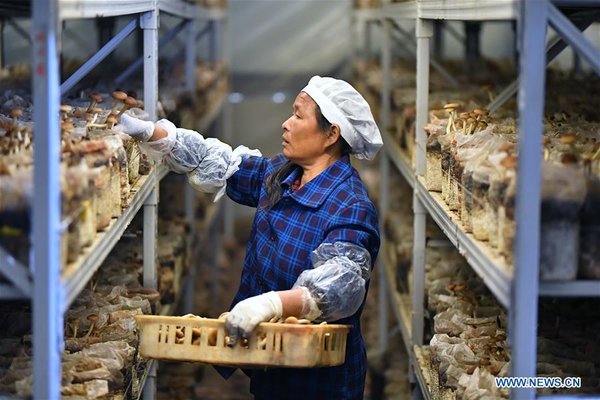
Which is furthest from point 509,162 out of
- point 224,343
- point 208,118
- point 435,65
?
point 208,118

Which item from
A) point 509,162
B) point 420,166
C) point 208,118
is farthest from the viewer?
point 208,118

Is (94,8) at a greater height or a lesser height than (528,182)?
greater

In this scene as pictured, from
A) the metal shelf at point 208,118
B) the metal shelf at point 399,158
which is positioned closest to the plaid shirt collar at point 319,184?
the metal shelf at point 399,158

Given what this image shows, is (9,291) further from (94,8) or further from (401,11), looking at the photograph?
(401,11)

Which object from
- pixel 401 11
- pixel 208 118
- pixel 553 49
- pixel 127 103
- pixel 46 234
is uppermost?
pixel 401 11

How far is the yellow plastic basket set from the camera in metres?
2.78

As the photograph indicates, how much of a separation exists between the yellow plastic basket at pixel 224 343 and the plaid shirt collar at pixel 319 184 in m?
0.63

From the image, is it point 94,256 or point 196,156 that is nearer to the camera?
point 94,256

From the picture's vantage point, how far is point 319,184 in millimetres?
3424

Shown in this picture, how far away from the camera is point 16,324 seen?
3.24 metres

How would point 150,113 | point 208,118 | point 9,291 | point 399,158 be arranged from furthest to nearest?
point 208,118, point 399,158, point 150,113, point 9,291

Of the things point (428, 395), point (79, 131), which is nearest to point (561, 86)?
point (428, 395)

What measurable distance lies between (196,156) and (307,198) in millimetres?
465

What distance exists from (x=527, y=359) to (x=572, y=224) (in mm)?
326
